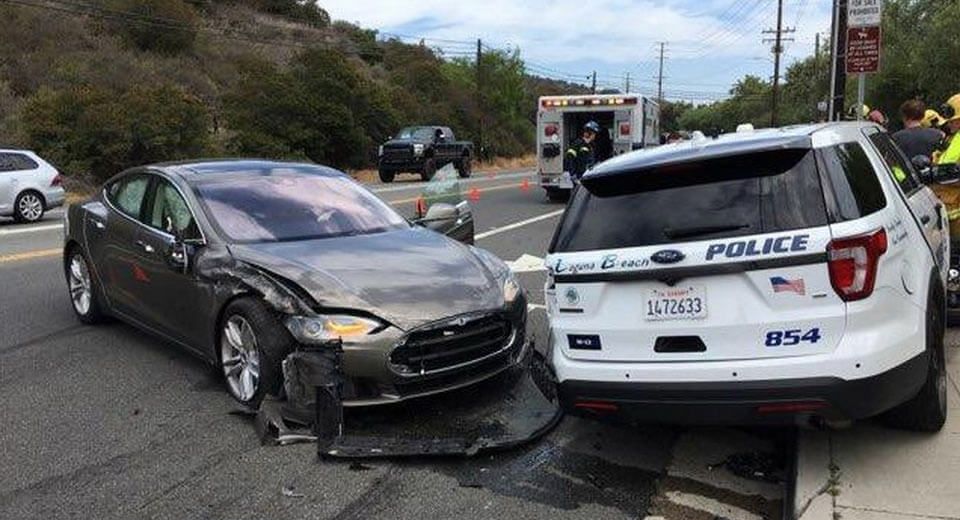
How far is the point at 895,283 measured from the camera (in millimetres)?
3965

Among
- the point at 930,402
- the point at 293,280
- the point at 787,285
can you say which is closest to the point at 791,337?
the point at 787,285

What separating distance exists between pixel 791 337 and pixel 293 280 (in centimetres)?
277

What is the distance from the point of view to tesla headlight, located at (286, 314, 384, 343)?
15.9 ft

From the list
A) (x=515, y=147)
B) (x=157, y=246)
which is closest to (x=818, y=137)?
(x=157, y=246)

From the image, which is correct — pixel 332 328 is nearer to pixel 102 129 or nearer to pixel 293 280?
pixel 293 280

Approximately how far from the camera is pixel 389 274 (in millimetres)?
5340

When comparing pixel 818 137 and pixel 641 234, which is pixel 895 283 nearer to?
pixel 818 137

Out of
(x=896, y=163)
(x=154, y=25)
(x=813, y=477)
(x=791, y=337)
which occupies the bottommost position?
(x=813, y=477)

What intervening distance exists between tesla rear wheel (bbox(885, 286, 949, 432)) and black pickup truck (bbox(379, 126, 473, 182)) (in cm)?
2651

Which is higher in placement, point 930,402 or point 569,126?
point 569,126

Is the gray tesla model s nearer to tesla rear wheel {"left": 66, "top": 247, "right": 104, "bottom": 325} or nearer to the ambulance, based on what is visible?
tesla rear wheel {"left": 66, "top": 247, "right": 104, "bottom": 325}

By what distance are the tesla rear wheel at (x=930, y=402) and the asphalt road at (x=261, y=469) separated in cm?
62

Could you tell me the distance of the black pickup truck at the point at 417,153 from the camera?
31766 mm

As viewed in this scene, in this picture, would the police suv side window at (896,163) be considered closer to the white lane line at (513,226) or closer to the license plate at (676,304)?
the license plate at (676,304)
